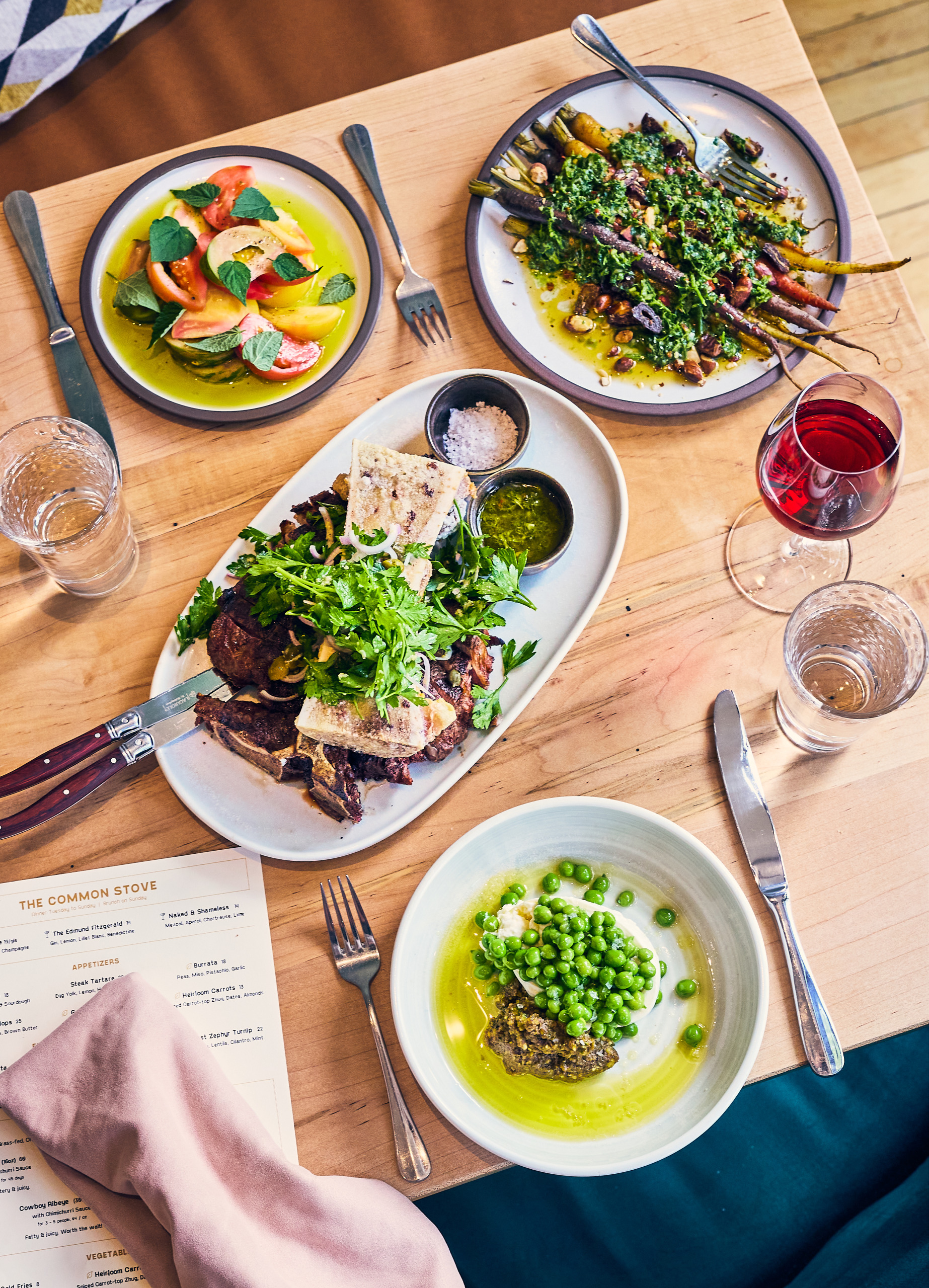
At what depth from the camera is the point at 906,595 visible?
2.20m

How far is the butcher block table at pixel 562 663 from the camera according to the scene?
6.59 feet

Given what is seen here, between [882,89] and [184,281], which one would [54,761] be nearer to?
[184,281]

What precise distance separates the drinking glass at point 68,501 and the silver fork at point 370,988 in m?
0.92

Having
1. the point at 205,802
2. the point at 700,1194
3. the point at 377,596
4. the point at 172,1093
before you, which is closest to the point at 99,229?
the point at 377,596

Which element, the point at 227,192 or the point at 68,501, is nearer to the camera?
the point at 68,501

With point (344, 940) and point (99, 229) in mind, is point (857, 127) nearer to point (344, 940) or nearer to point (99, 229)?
point (99, 229)

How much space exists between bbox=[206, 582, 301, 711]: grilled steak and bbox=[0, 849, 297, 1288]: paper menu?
40 centimetres

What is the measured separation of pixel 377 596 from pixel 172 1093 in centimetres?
116

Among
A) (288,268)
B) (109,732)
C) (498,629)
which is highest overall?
(288,268)

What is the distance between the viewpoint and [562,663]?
2188 mm

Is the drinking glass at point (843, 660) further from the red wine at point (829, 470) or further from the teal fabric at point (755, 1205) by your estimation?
the teal fabric at point (755, 1205)

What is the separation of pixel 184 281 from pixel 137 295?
122 mm

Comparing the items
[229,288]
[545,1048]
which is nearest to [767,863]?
[545,1048]

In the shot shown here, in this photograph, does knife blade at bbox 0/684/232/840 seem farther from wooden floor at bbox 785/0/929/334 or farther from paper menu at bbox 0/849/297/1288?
wooden floor at bbox 785/0/929/334
